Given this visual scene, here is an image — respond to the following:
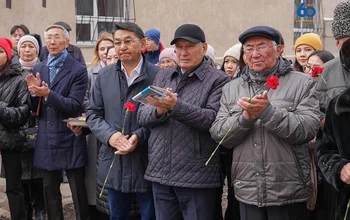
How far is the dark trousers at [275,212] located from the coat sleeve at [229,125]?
456 mm

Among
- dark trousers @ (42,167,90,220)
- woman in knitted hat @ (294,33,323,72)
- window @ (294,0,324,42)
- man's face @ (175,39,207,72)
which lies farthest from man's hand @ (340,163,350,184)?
window @ (294,0,324,42)

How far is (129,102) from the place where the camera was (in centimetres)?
438

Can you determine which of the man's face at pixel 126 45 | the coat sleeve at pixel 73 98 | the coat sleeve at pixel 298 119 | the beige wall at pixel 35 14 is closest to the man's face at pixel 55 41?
the coat sleeve at pixel 73 98

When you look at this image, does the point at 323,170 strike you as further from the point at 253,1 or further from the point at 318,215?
the point at 253,1

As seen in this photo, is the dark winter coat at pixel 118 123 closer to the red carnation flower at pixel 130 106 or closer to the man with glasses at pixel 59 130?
the red carnation flower at pixel 130 106

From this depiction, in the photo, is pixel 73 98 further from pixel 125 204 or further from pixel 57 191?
pixel 125 204

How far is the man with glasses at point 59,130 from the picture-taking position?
5.11m

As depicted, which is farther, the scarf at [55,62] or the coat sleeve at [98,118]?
the scarf at [55,62]

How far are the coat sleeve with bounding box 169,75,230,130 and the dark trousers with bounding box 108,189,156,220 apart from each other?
2.93 feet

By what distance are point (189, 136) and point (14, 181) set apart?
229 centimetres

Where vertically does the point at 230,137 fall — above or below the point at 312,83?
below

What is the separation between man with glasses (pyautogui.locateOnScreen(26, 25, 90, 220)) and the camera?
511 centimetres

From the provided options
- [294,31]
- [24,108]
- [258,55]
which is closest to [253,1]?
[294,31]

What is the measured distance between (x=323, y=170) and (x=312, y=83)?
2.19 ft
